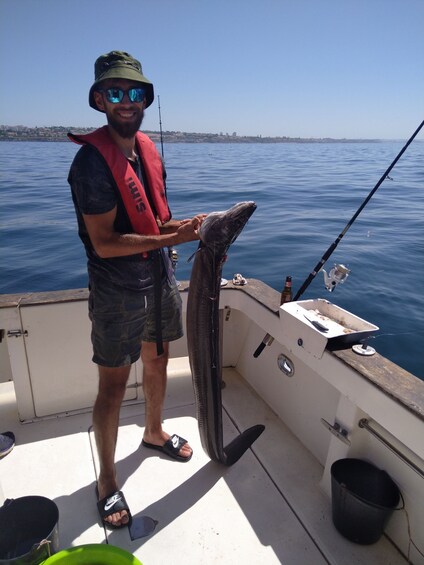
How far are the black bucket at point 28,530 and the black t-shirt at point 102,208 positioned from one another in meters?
1.32

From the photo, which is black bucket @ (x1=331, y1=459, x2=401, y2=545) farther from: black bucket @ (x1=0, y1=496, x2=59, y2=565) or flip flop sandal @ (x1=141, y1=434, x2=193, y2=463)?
black bucket @ (x1=0, y1=496, x2=59, y2=565)

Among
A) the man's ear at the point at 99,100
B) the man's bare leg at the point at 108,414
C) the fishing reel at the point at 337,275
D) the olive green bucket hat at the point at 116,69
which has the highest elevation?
the olive green bucket hat at the point at 116,69

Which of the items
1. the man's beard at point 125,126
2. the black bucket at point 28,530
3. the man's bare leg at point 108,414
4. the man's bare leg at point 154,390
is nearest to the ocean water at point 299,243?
the man's bare leg at point 154,390

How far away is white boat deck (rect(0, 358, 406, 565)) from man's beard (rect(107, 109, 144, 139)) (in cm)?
240

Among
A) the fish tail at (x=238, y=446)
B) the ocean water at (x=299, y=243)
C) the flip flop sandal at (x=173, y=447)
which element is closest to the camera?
the fish tail at (x=238, y=446)

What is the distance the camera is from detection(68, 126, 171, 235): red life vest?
7.61ft

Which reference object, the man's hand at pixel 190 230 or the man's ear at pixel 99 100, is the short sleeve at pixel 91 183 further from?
the man's hand at pixel 190 230

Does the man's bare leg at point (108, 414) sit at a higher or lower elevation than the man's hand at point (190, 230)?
lower

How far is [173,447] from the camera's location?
10.4 feet

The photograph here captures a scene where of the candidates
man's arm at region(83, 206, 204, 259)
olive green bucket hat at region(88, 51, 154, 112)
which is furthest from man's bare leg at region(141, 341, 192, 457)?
olive green bucket hat at region(88, 51, 154, 112)

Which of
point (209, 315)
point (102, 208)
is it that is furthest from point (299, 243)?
point (102, 208)

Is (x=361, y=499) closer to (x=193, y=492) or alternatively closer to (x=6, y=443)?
(x=193, y=492)

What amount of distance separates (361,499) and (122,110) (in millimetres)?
2650

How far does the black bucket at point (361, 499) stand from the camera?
2312 mm
